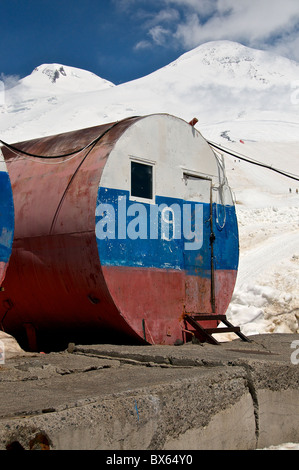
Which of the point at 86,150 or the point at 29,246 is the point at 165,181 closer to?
the point at 86,150

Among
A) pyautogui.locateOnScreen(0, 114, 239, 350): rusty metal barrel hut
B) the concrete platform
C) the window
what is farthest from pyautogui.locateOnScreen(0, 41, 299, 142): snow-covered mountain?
the concrete platform

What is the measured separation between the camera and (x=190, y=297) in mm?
8969

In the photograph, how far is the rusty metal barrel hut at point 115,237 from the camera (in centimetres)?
770

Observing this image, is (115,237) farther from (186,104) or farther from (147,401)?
(186,104)

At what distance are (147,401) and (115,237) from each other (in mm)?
3583

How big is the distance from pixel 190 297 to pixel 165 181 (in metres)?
1.81

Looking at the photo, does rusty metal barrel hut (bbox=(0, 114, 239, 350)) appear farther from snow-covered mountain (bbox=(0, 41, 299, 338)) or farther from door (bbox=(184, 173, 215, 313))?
snow-covered mountain (bbox=(0, 41, 299, 338))

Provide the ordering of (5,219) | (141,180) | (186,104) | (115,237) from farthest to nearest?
(186,104) < (141,180) < (115,237) < (5,219)

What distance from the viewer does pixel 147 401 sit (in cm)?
445

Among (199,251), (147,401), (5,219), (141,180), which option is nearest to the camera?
(147,401)

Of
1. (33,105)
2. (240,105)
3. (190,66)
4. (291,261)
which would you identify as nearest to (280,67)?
(190,66)

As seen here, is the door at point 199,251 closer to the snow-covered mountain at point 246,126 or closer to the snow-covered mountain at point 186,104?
the snow-covered mountain at point 246,126

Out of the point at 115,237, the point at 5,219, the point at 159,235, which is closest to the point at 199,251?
the point at 159,235

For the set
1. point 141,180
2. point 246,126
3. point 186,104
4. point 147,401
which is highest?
point 186,104
